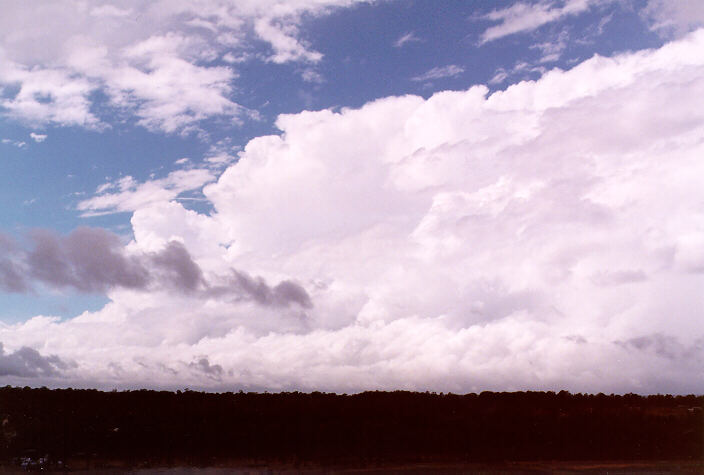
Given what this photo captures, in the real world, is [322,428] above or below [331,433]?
above

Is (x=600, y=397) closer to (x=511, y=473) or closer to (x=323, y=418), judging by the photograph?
(x=511, y=473)

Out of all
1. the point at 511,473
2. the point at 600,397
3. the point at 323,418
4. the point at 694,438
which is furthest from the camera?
the point at 600,397

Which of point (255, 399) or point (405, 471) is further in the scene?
point (255, 399)

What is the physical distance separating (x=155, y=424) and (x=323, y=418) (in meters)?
8.24

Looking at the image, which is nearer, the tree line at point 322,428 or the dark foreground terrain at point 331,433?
the dark foreground terrain at point 331,433

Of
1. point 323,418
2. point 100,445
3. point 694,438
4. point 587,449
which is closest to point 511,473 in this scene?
point 587,449

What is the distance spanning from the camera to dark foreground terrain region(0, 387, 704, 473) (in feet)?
111

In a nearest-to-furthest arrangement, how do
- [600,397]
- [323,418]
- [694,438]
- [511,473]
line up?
[511,473]
[323,418]
[694,438]
[600,397]

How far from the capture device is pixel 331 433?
35.7 meters

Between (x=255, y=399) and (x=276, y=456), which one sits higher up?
(x=255, y=399)

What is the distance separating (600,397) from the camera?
148ft

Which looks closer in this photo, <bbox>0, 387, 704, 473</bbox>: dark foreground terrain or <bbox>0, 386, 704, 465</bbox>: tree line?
<bbox>0, 387, 704, 473</bbox>: dark foreground terrain

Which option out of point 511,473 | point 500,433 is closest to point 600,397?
point 500,433

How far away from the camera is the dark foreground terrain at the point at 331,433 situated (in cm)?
3388
